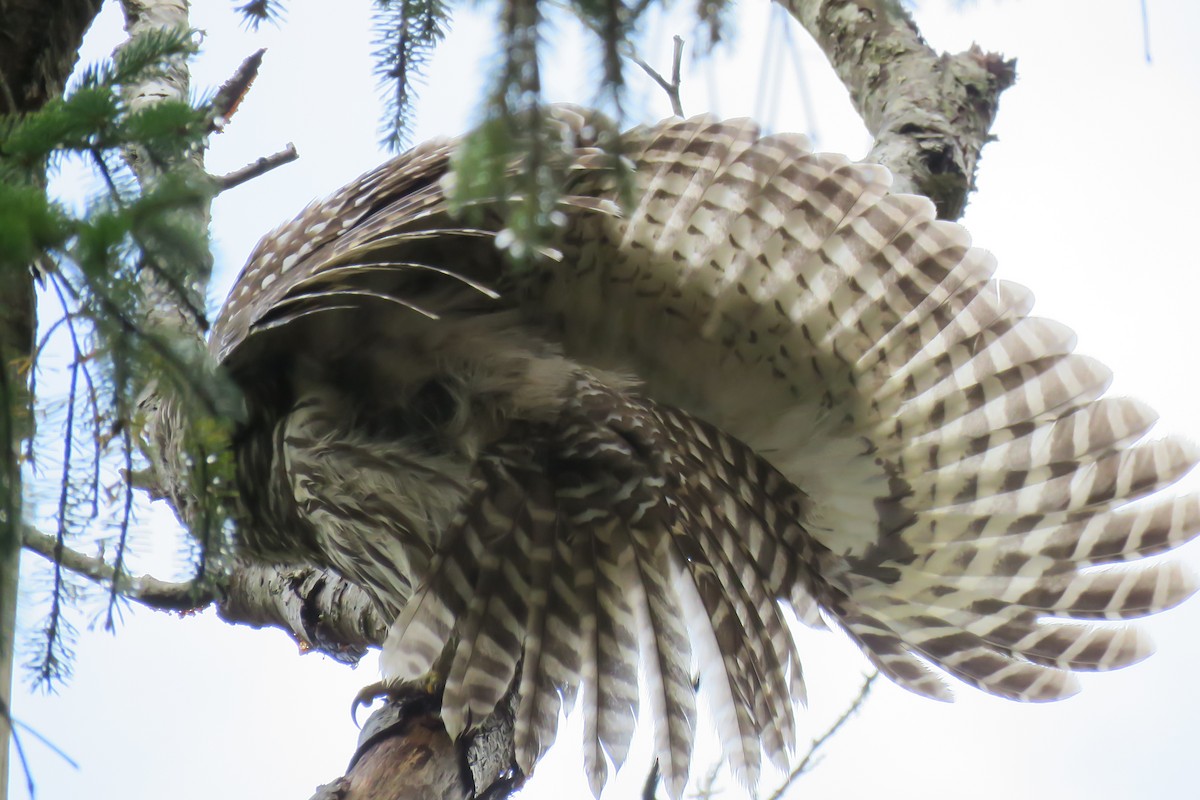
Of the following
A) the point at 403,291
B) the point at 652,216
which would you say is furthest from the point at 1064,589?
the point at 403,291

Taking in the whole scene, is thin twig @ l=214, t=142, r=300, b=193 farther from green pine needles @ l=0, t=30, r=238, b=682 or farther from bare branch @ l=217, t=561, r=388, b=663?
→ green pine needles @ l=0, t=30, r=238, b=682

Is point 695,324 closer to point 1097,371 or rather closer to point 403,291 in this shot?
point 403,291

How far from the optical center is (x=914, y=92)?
10.6 ft

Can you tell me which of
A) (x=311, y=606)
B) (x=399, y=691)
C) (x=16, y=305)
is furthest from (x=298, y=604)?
(x=16, y=305)

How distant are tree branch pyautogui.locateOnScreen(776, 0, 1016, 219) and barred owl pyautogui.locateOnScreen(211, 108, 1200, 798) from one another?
21.7 inches

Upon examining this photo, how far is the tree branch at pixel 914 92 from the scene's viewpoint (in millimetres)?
3021

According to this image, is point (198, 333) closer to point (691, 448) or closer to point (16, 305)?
point (16, 305)

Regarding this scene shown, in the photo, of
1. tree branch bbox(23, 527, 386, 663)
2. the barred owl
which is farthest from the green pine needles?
tree branch bbox(23, 527, 386, 663)

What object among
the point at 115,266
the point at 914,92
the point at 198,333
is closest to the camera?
the point at 115,266

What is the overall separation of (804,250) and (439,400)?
38.4 inches

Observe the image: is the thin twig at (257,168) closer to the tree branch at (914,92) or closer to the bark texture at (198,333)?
the bark texture at (198,333)

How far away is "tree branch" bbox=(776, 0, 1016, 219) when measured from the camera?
302cm

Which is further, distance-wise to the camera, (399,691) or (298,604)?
(298,604)

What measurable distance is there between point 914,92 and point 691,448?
4.08ft
